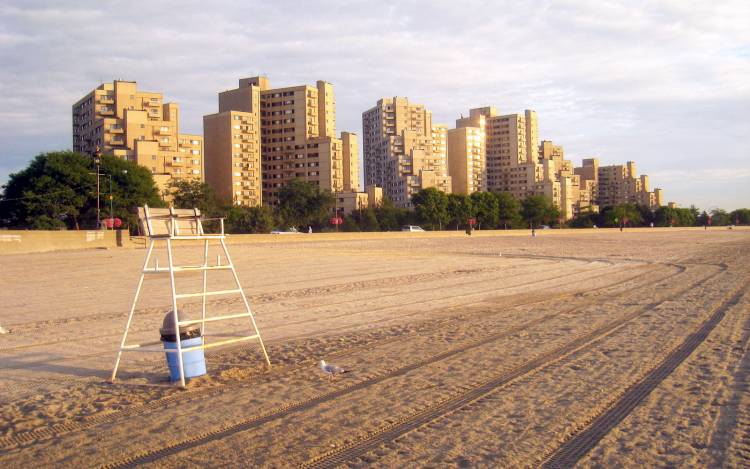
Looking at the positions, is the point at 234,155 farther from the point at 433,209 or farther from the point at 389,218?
the point at 433,209

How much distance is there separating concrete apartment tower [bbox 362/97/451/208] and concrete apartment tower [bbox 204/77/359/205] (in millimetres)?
16574

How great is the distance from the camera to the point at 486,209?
113 m

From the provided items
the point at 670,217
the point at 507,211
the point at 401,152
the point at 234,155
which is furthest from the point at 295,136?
the point at 670,217

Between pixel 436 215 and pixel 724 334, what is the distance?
9281 centimetres

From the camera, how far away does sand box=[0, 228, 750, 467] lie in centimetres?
462

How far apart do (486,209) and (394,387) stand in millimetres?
108116

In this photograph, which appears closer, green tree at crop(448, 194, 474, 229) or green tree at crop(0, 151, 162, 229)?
green tree at crop(0, 151, 162, 229)

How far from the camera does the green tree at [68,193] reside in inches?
2527

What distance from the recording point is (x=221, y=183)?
12619 cm

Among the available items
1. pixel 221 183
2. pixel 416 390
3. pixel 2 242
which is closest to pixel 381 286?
pixel 416 390

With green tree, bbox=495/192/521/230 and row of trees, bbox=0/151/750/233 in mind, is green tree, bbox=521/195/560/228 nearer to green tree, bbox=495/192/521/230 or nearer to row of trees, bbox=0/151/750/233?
row of trees, bbox=0/151/750/233

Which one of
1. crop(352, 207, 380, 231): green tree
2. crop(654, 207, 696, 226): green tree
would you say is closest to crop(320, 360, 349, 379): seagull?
crop(352, 207, 380, 231): green tree

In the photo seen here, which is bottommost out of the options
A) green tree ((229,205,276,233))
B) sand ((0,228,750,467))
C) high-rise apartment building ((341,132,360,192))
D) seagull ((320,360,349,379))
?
sand ((0,228,750,467))

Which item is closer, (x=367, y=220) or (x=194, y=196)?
(x=194, y=196)
